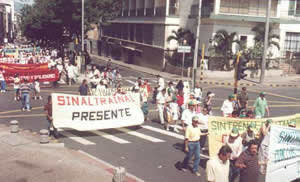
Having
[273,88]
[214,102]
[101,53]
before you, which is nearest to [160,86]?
[214,102]

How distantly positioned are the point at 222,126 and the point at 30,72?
1754cm

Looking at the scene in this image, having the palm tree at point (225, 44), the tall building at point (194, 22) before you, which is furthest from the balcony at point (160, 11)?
the palm tree at point (225, 44)

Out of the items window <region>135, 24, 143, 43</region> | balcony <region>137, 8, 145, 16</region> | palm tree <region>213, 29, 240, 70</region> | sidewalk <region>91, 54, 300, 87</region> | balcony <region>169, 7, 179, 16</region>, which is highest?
balcony <region>137, 8, 145, 16</region>

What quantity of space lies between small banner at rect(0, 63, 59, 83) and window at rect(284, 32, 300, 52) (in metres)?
25.3

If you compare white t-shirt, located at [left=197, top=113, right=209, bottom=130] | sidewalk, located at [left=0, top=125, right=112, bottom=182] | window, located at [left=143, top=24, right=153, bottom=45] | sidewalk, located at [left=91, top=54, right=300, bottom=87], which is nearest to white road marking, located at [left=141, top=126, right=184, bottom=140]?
white t-shirt, located at [left=197, top=113, right=209, bottom=130]

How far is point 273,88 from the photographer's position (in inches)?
1152

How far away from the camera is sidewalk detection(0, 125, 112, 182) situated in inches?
355

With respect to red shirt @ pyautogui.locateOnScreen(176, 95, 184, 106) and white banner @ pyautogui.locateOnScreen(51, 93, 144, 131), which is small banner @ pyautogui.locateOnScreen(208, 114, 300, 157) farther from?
red shirt @ pyautogui.locateOnScreen(176, 95, 184, 106)

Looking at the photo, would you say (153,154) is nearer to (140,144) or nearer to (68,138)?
(140,144)

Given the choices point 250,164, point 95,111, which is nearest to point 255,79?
point 95,111

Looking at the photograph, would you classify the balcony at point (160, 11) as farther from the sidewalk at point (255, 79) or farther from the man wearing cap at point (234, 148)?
the man wearing cap at point (234, 148)

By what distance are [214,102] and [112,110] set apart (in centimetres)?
926

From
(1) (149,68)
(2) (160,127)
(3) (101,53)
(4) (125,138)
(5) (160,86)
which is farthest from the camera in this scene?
(3) (101,53)

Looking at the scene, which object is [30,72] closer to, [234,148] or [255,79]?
[234,148]
